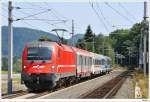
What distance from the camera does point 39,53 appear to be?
88.4 ft

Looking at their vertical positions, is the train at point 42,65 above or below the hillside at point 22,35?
below

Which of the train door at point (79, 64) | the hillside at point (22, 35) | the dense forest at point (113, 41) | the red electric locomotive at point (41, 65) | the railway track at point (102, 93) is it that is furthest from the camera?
the dense forest at point (113, 41)

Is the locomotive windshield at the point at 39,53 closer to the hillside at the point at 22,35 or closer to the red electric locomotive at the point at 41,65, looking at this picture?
the red electric locomotive at the point at 41,65

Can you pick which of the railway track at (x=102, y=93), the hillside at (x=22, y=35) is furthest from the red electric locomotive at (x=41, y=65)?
the railway track at (x=102, y=93)

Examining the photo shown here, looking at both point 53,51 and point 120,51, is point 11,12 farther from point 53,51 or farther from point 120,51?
point 120,51

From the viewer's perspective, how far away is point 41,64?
26672 millimetres

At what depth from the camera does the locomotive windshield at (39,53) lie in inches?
1057

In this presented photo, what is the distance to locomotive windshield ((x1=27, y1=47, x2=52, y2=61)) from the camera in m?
26.9

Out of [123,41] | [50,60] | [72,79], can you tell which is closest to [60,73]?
[50,60]

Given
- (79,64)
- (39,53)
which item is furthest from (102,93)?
(79,64)

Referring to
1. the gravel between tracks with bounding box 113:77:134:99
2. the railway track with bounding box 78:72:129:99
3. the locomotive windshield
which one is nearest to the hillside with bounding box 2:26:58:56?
the locomotive windshield

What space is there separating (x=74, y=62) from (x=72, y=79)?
1208 mm

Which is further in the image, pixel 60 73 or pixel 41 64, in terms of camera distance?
pixel 60 73

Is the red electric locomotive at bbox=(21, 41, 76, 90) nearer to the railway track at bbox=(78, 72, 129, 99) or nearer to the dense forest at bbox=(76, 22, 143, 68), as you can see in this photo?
the railway track at bbox=(78, 72, 129, 99)
